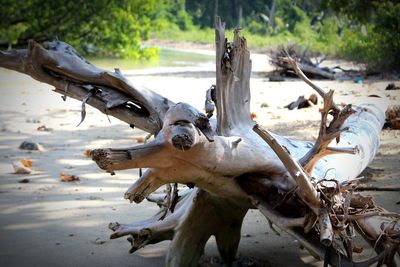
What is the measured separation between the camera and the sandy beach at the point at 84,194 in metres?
4.20

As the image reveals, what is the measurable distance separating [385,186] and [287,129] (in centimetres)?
341

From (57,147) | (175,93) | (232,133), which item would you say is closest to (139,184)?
(232,133)

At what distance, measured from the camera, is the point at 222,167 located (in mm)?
3350

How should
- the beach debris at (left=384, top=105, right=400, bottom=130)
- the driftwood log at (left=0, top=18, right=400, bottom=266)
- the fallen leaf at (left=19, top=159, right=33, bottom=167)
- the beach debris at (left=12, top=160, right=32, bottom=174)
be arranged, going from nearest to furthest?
the driftwood log at (left=0, top=18, right=400, bottom=266)
the beach debris at (left=12, top=160, right=32, bottom=174)
the fallen leaf at (left=19, top=159, right=33, bottom=167)
the beach debris at (left=384, top=105, right=400, bottom=130)

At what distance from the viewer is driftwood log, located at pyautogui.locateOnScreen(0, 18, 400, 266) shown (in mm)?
3127

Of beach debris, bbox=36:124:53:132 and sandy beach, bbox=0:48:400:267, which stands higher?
sandy beach, bbox=0:48:400:267

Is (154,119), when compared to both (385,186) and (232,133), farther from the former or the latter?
(385,186)

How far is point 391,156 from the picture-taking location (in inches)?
286

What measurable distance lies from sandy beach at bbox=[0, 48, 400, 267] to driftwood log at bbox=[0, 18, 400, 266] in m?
0.36

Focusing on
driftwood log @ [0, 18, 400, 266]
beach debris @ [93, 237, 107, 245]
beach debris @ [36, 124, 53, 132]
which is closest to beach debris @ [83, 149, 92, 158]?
beach debris @ [36, 124, 53, 132]

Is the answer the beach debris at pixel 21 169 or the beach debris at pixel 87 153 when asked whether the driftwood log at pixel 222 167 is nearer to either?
the beach debris at pixel 21 169

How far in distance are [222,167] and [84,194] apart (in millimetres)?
2869

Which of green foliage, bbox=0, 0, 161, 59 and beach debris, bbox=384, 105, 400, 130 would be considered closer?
beach debris, bbox=384, 105, 400, 130

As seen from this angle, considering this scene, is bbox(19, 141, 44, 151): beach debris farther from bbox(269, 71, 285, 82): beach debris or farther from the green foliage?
the green foliage
